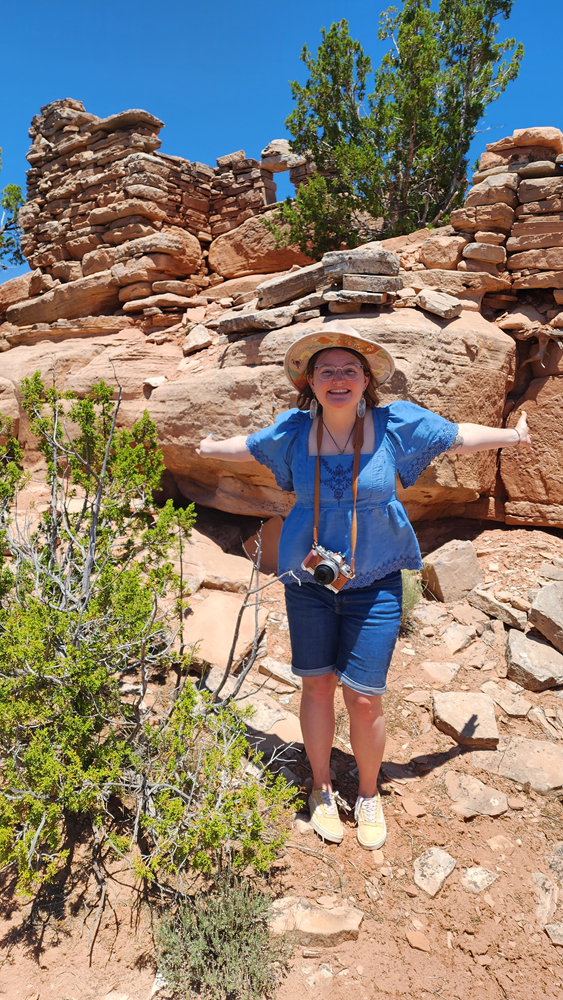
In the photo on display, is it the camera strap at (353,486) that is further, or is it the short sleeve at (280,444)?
the short sleeve at (280,444)

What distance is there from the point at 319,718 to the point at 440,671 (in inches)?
52.1

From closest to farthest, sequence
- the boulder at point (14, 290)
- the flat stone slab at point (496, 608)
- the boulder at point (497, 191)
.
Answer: the flat stone slab at point (496, 608)
the boulder at point (497, 191)
the boulder at point (14, 290)

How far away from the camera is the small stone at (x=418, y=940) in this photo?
2082 millimetres

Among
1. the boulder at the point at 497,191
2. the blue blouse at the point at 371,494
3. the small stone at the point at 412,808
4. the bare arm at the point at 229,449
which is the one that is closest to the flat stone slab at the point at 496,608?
the small stone at the point at 412,808

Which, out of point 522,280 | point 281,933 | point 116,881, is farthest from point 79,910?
point 522,280

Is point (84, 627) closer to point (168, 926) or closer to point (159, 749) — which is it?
point (159, 749)

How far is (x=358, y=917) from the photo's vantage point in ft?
7.10

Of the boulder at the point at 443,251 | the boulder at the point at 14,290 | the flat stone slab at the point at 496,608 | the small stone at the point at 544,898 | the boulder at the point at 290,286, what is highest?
the boulder at the point at 14,290

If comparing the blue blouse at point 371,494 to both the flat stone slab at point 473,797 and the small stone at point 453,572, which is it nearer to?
the flat stone slab at point 473,797

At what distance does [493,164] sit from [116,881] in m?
5.19

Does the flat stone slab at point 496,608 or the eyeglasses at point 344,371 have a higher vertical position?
the eyeglasses at point 344,371

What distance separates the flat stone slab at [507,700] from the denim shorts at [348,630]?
125 centimetres

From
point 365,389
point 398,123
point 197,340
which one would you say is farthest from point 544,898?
point 398,123

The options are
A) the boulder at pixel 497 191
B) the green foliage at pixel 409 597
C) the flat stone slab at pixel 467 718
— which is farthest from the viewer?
the boulder at pixel 497 191
